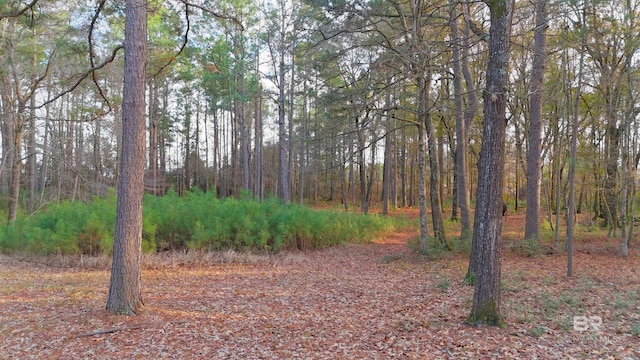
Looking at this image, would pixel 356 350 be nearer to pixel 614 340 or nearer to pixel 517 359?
pixel 517 359

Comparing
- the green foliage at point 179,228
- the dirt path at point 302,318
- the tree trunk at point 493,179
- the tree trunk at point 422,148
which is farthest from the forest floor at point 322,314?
the tree trunk at point 422,148

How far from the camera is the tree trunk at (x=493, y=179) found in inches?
174

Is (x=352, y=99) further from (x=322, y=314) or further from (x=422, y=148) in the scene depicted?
(x=322, y=314)

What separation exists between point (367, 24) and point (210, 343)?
312 inches

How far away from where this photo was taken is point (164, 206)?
11.2 m

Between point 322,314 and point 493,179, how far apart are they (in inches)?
119

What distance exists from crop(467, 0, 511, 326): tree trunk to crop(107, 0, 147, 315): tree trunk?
4494 millimetres

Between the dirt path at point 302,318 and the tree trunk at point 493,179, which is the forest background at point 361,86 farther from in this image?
the dirt path at point 302,318

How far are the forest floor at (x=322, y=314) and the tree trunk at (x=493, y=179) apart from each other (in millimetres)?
309

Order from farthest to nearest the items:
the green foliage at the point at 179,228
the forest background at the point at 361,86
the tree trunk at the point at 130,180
A: the green foliage at the point at 179,228, the forest background at the point at 361,86, the tree trunk at the point at 130,180

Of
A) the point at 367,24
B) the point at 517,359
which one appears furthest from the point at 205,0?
the point at 517,359

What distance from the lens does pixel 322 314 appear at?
216 inches

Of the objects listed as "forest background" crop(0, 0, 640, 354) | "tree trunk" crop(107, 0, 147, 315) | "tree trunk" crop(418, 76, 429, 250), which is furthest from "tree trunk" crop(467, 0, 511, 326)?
"tree trunk" crop(418, 76, 429, 250)

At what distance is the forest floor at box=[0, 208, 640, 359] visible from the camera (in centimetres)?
404
